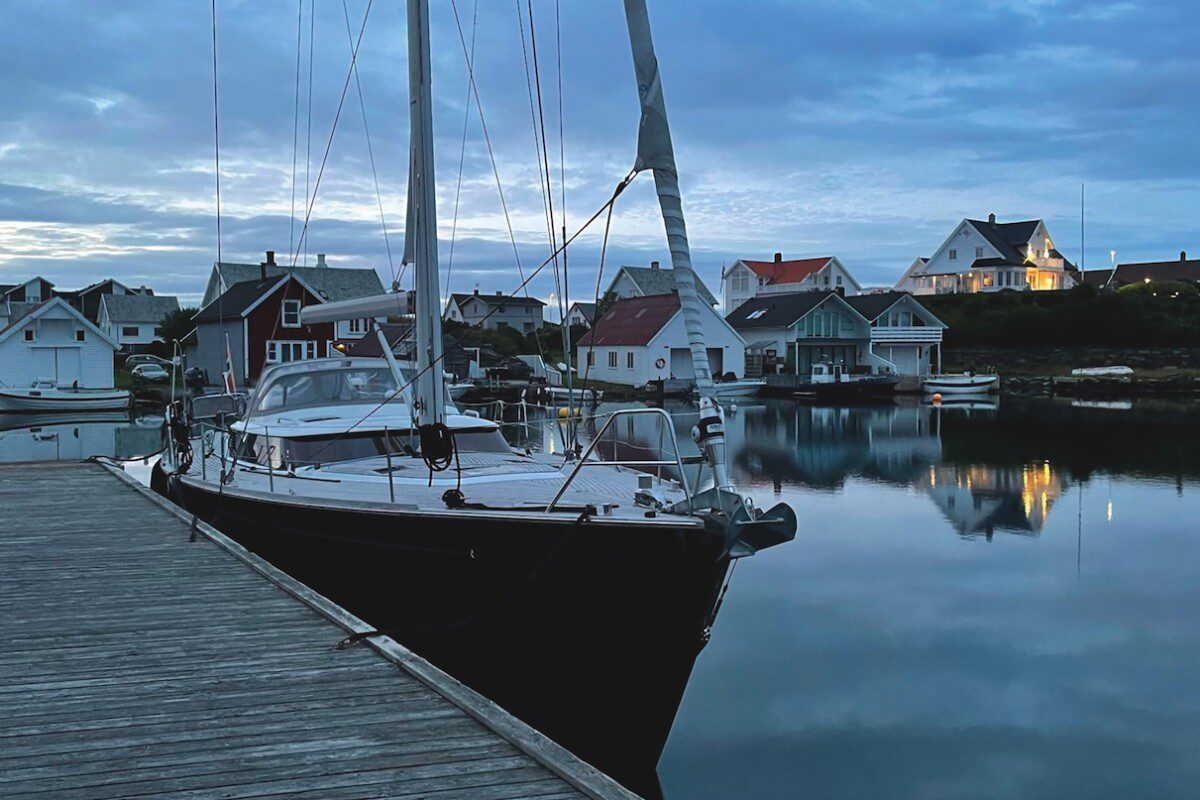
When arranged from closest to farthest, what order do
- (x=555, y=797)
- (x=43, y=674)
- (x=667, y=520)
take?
1. (x=555, y=797)
2. (x=43, y=674)
3. (x=667, y=520)

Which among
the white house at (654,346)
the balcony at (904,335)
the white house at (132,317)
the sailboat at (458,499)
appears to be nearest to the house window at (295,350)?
the white house at (654,346)

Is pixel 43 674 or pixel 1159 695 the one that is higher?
pixel 43 674

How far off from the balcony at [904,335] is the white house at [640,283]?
21.1m

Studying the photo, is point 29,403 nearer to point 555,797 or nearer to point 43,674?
point 43,674

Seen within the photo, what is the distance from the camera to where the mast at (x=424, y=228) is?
33.9ft

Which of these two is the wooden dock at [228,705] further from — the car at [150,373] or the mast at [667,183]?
the car at [150,373]

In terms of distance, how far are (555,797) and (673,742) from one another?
16.4 feet

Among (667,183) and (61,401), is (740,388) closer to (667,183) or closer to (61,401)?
(61,401)

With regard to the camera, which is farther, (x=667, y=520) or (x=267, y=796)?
(x=667, y=520)

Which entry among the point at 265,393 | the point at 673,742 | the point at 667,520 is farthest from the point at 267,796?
the point at 265,393

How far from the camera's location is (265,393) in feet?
43.0

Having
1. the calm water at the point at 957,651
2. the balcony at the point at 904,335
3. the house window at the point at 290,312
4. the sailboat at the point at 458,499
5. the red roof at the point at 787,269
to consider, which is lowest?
the calm water at the point at 957,651

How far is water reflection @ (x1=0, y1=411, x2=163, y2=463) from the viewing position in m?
31.0

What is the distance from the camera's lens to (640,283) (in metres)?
87.6
